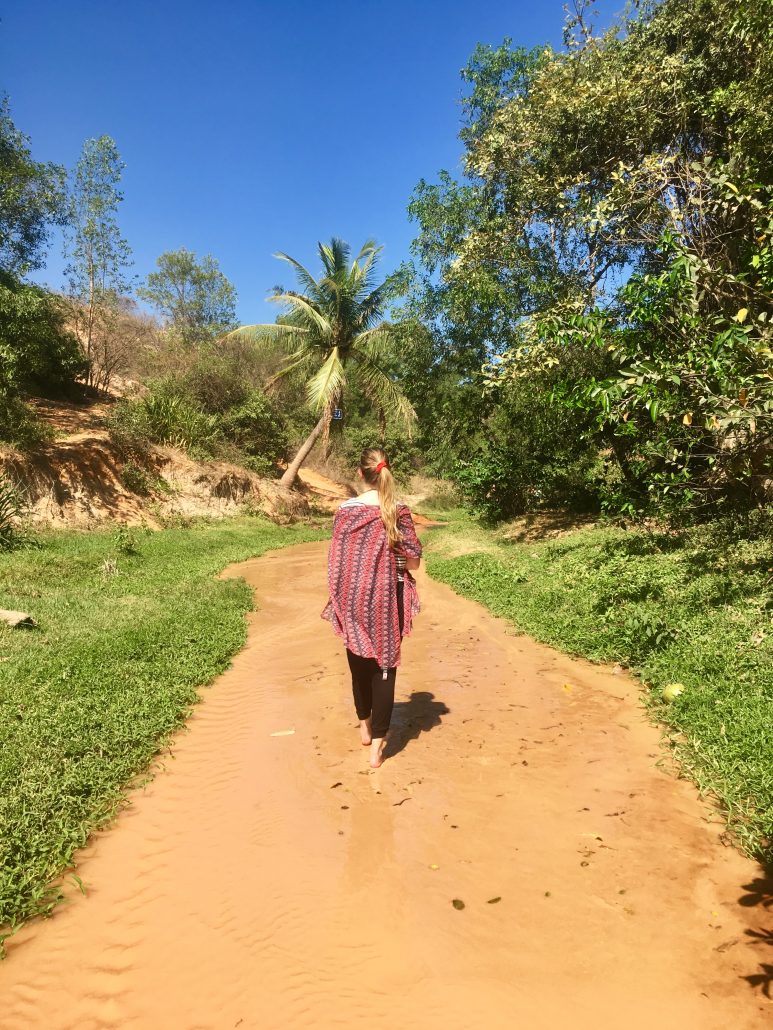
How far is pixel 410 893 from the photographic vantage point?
9.14 ft

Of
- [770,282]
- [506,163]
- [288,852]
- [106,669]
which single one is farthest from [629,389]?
[506,163]

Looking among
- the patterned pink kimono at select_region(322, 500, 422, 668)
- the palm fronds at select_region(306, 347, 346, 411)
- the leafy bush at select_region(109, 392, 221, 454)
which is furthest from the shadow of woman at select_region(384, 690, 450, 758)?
the leafy bush at select_region(109, 392, 221, 454)

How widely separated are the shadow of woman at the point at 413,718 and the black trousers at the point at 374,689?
384 millimetres

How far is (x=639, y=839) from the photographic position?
3.07 m

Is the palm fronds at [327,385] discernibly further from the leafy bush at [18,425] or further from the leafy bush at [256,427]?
the leafy bush at [18,425]

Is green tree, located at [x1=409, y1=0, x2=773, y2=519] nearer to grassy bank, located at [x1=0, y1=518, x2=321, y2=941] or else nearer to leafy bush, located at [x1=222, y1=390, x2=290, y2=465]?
grassy bank, located at [x1=0, y1=518, x2=321, y2=941]

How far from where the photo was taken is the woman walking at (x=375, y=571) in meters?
3.77

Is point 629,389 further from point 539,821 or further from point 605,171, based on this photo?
point 605,171

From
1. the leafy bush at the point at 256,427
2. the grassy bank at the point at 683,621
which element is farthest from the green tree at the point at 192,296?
the grassy bank at the point at 683,621

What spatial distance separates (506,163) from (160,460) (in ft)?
41.7

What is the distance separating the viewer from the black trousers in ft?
12.7

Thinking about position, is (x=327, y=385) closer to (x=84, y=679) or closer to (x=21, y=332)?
(x=21, y=332)

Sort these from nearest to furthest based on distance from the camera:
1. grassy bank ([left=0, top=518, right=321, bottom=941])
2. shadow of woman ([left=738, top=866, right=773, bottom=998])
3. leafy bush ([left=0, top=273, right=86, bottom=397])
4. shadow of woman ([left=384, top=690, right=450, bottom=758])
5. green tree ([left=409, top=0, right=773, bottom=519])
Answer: shadow of woman ([left=738, top=866, right=773, bottom=998]) < grassy bank ([left=0, top=518, right=321, bottom=941]) < shadow of woman ([left=384, top=690, right=450, bottom=758]) < green tree ([left=409, top=0, right=773, bottom=519]) < leafy bush ([left=0, top=273, right=86, bottom=397])

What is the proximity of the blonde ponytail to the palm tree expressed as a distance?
14.8m
